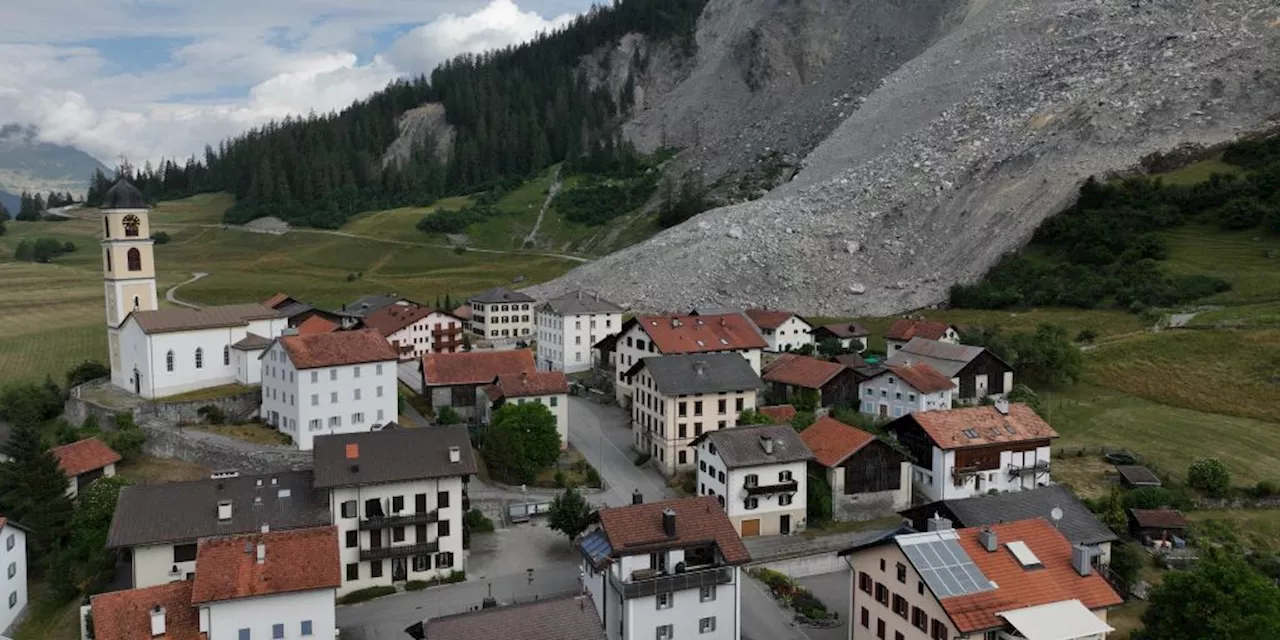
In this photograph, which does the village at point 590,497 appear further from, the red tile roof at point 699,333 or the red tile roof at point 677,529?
the red tile roof at point 699,333

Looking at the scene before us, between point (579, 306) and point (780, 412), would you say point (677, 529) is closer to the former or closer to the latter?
point (780, 412)

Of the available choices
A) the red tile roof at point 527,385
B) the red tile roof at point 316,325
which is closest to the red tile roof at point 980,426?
the red tile roof at point 527,385

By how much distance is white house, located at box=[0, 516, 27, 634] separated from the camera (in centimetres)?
3619

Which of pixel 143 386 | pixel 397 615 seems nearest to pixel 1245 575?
pixel 397 615

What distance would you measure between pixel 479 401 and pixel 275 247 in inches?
4331

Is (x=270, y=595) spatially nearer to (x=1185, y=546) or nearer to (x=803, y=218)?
(x=1185, y=546)

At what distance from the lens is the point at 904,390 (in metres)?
57.9

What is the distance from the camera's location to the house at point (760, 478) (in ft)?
143

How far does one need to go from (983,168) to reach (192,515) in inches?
3765

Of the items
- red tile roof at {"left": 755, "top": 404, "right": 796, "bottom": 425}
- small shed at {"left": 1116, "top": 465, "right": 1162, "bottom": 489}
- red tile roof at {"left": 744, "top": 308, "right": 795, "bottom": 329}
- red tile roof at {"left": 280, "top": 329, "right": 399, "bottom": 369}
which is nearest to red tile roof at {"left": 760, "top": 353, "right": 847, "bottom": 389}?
red tile roof at {"left": 755, "top": 404, "right": 796, "bottom": 425}

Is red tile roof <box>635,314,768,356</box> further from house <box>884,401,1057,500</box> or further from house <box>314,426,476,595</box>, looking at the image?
house <box>314,426,476,595</box>

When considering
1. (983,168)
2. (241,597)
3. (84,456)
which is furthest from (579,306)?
(983,168)

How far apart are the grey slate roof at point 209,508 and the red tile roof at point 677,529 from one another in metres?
13.8

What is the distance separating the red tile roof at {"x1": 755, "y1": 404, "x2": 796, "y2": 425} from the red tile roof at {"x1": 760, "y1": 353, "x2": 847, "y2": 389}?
4.30 meters
